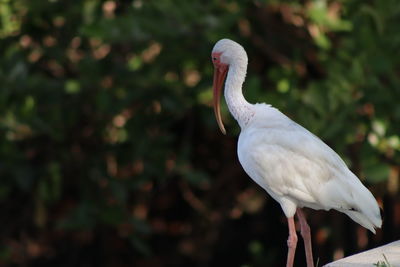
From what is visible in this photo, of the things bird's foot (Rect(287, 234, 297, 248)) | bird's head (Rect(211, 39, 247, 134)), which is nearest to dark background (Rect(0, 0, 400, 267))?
bird's head (Rect(211, 39, 247, 134))

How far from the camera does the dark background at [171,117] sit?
7.66 metres

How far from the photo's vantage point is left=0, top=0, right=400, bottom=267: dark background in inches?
302

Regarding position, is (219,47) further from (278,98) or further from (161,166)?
(161,166)

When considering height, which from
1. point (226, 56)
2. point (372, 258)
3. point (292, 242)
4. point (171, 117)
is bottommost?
point (171, 117)

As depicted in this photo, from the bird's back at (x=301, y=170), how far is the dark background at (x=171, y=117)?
1.43m

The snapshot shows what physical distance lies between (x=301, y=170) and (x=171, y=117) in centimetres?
317

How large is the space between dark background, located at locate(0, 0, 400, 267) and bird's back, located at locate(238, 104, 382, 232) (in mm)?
1432

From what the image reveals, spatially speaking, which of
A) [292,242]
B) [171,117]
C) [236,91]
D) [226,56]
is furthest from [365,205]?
[171,117]

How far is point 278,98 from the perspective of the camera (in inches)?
307

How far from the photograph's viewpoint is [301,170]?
19.9 ft

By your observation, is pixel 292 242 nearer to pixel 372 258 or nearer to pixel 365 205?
pixel 365 205

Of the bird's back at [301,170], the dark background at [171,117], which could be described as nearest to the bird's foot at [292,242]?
the bird's back at [301,170]

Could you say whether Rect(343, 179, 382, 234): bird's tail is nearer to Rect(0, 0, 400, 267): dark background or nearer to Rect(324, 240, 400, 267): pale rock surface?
Rect(324, 240, 400, 267): pale rock surface

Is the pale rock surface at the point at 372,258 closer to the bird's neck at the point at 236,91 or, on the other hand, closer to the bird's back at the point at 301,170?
the bird's back at the point at 301,170
